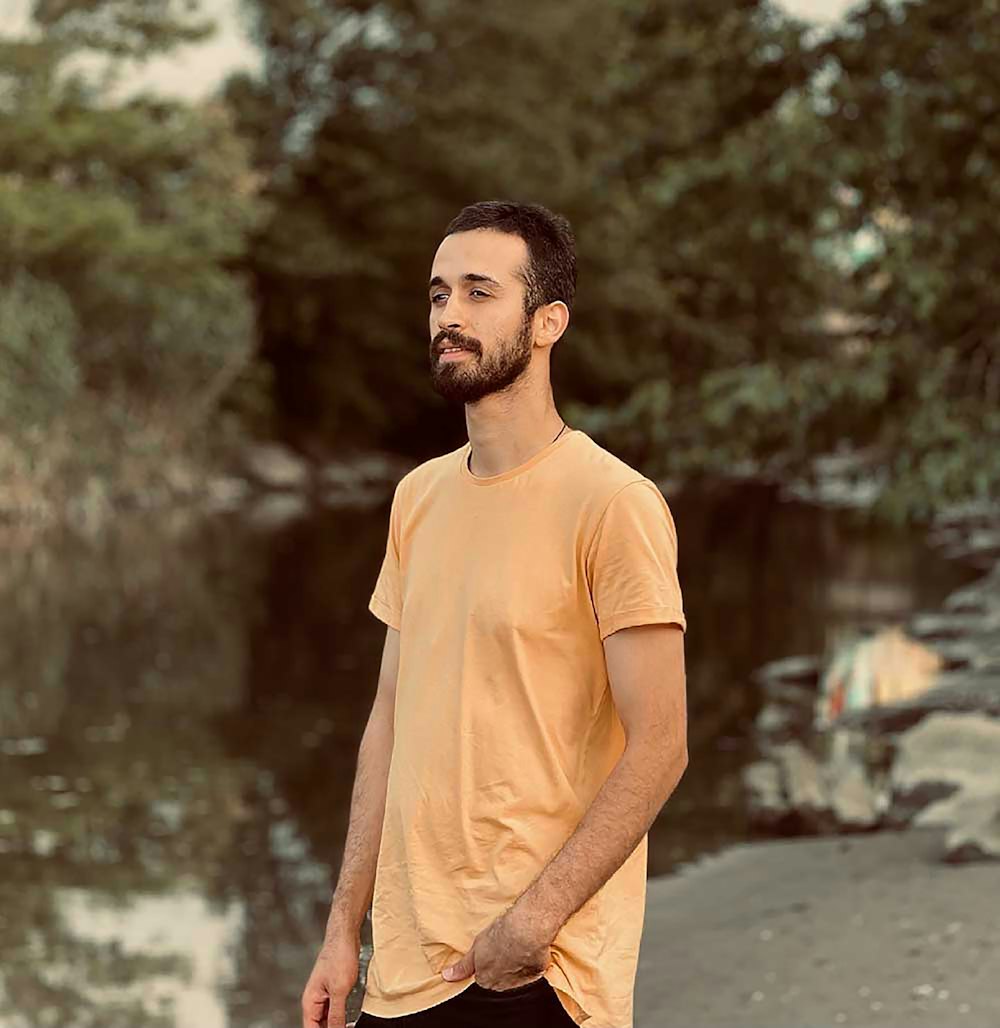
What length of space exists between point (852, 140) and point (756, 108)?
3.13ft

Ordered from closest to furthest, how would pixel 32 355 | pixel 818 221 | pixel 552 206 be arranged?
1. pixel 818 221
2. pixel 32 355
3. pixel 552 206

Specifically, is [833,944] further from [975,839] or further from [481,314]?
[481,314]

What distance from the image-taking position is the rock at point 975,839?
798 cm

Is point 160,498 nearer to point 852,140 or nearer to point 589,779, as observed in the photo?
point 852,140

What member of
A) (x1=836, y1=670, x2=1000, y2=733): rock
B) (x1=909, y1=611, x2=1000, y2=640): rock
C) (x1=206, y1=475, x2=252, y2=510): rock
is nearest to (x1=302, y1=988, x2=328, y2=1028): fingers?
(x1=836, y1=670, x2=1000, y2=733): rock

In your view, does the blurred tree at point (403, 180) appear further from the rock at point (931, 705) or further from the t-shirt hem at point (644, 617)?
the t-shirt hem at point (644, 617)

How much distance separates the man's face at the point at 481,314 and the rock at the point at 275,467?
46.5m

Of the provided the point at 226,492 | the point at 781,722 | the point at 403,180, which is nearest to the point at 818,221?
the point at 781,722

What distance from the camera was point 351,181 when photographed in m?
52.9

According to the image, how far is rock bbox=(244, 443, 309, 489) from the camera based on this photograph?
49281 mm

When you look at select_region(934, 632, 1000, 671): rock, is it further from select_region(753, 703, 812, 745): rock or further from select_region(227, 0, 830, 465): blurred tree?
select_region(227, 0, 830, 465): blurred tree

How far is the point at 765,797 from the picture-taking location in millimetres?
11078

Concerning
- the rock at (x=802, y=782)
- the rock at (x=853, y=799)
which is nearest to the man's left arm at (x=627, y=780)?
the rock at (x=853, y=799)

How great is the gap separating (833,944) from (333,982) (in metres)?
4.72
